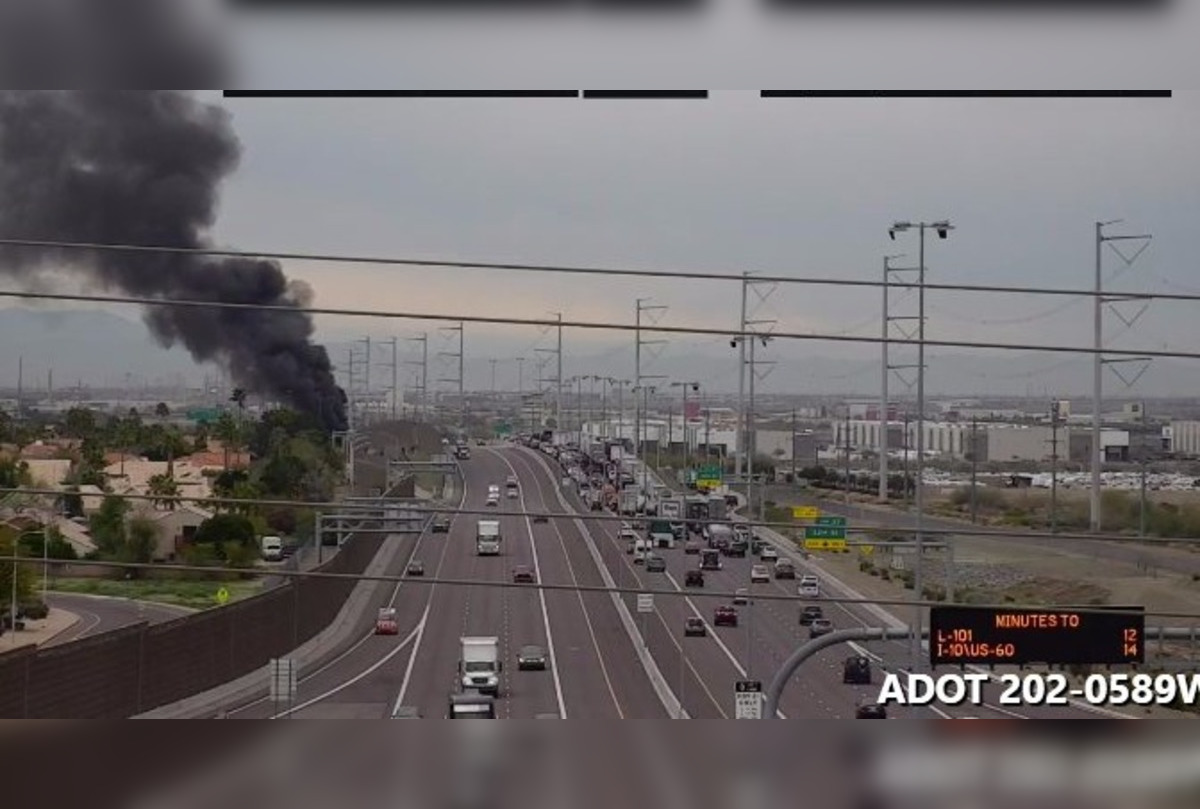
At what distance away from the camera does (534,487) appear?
209 inches

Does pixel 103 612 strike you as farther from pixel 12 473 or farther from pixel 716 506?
pixel 716 506

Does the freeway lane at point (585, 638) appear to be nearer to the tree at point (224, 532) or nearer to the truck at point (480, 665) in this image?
the truck at point (480, 665)

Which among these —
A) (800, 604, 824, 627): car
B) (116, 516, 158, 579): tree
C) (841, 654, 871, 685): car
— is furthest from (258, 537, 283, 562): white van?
(841, 654, 871, 685): car

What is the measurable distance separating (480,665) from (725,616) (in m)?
1.12

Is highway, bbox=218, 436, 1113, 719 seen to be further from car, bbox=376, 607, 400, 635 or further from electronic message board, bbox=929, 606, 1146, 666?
electronic message board, bbox=929, 606, 1146, 666

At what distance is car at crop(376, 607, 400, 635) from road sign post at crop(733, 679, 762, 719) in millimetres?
1528

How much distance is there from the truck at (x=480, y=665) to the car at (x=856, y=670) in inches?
59.4

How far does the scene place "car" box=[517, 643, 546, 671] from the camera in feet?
18.5

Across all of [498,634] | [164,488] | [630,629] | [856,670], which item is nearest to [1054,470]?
[856,670]

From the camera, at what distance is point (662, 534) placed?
5.20 metres

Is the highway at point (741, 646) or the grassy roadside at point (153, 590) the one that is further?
the grassy roadside at point (153, 590)

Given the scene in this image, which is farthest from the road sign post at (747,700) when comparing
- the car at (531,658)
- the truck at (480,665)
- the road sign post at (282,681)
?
the road sign post at (282,681)

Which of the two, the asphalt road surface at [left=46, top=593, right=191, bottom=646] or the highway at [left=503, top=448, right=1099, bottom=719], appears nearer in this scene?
the highway at [left=503, top=448, right=1099, bottom=719]

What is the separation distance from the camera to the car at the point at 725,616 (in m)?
5.44
